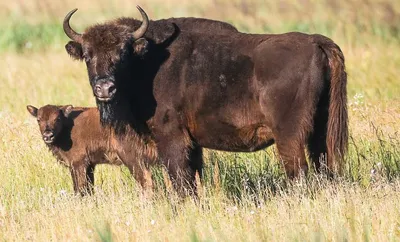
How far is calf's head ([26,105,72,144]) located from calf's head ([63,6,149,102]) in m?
2.17

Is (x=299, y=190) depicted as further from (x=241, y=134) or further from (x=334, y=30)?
(x=334, y=30)

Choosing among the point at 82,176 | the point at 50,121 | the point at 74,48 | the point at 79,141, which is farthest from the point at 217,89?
the point at 50,121

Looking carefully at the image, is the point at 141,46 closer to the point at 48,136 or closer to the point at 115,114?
the point at 115,114

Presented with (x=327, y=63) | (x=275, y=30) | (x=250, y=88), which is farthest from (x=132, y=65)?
(x=275, y=30)

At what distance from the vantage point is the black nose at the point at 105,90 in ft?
36.6

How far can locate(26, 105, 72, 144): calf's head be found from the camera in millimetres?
13695

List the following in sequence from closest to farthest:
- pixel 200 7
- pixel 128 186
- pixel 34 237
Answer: pixel 34 237
pixel 128 186
pixel 200 7

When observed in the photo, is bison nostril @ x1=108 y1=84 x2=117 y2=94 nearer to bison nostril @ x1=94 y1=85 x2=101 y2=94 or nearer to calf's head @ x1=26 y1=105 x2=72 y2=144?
bison nostril @ x1=94 y1=85 x2=101 y2=94

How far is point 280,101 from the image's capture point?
11.0 meters

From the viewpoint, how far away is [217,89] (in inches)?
447

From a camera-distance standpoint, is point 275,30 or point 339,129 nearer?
point 339,129

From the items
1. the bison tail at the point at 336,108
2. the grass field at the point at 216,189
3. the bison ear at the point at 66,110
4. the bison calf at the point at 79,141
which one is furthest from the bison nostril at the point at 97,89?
the bison ear at the point at 66,110

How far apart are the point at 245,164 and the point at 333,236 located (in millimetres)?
3938

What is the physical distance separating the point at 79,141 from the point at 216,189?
297cm
